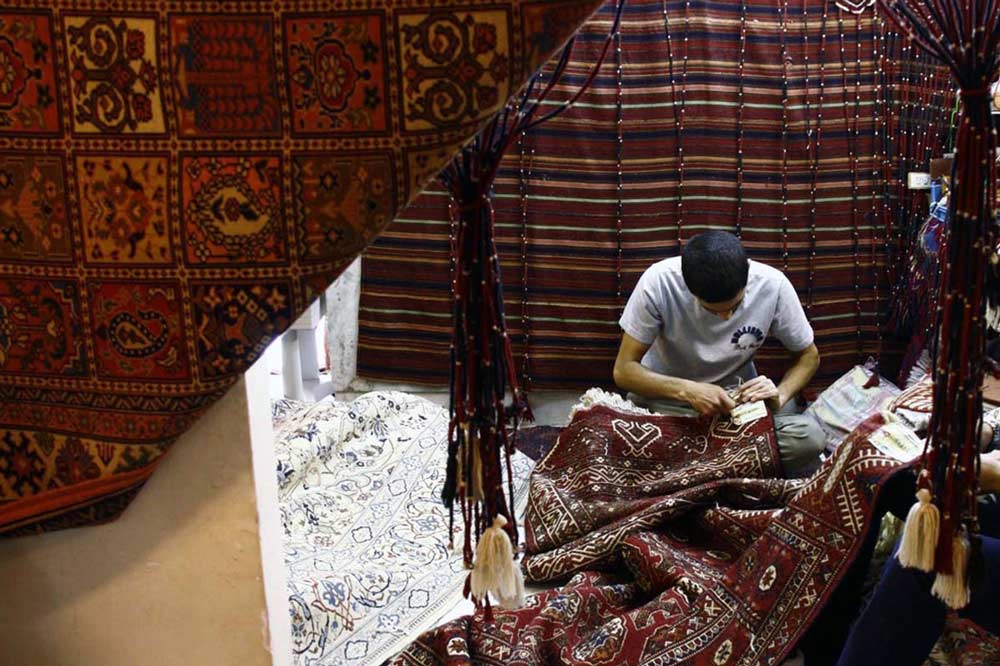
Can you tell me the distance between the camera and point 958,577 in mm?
1379

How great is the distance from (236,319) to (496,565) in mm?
490

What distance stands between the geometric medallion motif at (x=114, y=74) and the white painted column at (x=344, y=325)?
269 centimetres

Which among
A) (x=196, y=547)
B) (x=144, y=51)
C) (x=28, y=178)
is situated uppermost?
(x=144, y=51)

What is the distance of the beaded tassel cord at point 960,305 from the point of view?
1280 mm

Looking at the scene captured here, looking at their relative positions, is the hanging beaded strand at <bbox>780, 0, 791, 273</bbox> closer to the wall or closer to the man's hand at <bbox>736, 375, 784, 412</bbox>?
the man's hand at <bbox>736, 375, 784, 412</bbox>

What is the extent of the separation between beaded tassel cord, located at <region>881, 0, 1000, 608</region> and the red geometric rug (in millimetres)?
640

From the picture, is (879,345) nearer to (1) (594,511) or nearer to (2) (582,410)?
(2) (582,410)

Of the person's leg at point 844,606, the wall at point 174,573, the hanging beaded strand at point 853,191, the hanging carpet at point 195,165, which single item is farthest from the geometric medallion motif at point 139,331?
the hanging beaded strand at point 853,191

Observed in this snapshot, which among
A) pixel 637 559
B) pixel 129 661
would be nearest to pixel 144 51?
pixel 129 661

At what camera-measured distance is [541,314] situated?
4.00 meters

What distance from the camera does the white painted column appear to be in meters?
4.11

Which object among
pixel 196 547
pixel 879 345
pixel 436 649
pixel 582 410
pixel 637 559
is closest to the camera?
pixel 196 547

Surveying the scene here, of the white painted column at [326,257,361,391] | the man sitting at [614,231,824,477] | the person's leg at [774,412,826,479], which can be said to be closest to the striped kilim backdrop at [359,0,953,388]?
the white painted column at [326,257,361,391]

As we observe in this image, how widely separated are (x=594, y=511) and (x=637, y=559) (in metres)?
0.32
